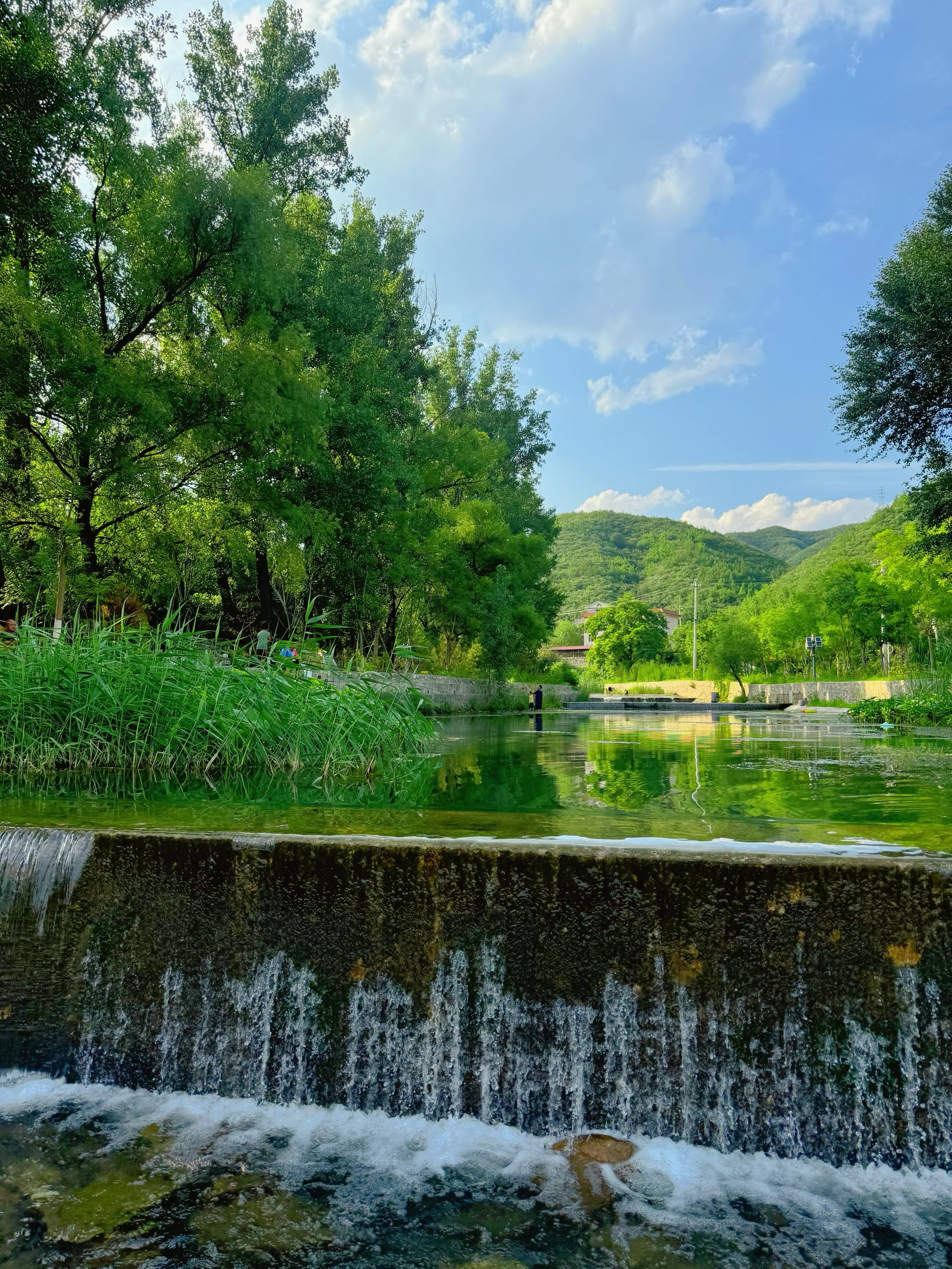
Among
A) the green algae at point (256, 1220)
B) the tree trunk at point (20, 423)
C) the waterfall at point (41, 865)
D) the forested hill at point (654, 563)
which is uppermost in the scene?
the forested hill at point (654, 563)

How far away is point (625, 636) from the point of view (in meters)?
75.6

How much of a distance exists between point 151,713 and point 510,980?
398 cm

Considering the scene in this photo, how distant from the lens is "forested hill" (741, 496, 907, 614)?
53062 mm

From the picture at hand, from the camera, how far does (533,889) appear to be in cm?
273

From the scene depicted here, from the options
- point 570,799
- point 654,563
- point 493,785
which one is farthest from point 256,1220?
point 654,563

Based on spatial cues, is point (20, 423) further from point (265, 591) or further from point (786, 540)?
point (786, 540)

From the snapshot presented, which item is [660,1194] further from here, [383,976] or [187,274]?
[187,274]

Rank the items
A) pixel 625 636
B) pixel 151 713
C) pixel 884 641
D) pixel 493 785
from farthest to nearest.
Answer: pixel 625 636
pixel 884 641
pixel 493 785
pixel 151 713

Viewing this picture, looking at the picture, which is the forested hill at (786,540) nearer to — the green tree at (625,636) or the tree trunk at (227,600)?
the green tree at (625,636)

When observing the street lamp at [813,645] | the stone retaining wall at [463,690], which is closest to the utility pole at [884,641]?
the street lamp at [813,645]

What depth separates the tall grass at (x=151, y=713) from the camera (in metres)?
5.58

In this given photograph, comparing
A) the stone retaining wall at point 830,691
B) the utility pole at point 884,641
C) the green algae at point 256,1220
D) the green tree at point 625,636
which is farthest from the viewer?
the green tree at point 625,636

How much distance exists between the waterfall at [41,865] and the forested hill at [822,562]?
159 ft

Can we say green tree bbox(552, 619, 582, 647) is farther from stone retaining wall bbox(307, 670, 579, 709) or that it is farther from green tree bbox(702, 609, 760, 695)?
stone retaining wall bbox(307, 670, 579, 709)
